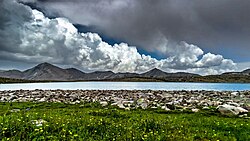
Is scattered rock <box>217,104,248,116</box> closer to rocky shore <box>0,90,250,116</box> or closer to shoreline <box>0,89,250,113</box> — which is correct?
rocky shore <box>0,90,250,116</box>

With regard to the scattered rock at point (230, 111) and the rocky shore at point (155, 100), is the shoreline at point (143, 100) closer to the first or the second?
Result: the rocky shore at point (155, 100)

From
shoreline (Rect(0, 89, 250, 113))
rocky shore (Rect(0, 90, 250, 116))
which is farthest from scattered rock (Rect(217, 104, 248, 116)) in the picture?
shoreline (Rect(0, 89, 250, 113))

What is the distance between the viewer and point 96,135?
14.5 m

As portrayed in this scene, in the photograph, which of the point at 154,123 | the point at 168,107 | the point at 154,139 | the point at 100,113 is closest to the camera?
the point at 154,139

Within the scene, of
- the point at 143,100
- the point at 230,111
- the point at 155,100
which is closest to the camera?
the point at 230,111

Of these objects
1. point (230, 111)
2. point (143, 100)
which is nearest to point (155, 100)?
point (143, 100)

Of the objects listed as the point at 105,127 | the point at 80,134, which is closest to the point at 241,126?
the point at 105,127

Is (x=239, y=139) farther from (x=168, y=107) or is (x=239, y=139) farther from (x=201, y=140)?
(x=168, y=107)

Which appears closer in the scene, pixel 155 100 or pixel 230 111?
pixel 230 111

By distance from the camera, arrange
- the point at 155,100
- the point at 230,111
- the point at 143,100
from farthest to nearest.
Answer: the point at 155,100, the point at 143,100, the point at 230,111

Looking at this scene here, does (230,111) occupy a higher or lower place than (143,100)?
lower

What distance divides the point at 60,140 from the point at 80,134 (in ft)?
4.86

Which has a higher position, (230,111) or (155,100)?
(155,100)

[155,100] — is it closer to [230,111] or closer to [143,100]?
[143,100]
